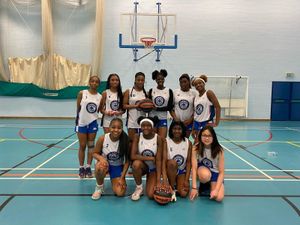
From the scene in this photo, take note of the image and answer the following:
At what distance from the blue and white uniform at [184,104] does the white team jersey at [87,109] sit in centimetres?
123

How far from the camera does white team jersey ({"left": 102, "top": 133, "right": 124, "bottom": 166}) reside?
3.68m

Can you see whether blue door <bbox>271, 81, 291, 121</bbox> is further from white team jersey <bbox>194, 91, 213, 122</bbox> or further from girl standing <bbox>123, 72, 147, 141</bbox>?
girl standing <bbox>123, 72, 147, 141</bbox>

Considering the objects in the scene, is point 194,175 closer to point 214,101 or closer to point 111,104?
point 214,101

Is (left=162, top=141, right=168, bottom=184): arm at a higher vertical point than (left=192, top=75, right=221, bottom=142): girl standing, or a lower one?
lower

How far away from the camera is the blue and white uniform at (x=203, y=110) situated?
4.25 m

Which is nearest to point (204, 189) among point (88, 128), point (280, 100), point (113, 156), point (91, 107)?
point (113, 156)

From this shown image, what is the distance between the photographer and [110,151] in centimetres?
368

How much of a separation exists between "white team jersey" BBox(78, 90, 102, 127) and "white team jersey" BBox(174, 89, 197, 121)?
1.23 metres

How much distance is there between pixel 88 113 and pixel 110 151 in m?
0.86

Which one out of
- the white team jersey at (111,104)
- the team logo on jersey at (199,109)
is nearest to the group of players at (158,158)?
the white team jersey at (111,104)

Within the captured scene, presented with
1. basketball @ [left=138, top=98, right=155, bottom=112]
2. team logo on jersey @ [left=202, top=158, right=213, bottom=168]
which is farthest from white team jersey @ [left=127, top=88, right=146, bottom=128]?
team logo on jersey @ [left=202, top=158, right=213, bottom=168]

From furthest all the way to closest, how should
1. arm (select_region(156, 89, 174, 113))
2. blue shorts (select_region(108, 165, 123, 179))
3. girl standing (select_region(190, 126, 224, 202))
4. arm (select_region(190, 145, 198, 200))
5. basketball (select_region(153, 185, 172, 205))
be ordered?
arm (select_region(156, 89, 174, 113)) < blue shorts (select_region(108, 165, 123, 179)) < girl standing (select_region(190, 126, 224, 202)) < arm (select_region(190, 145, 198, 200)) < basketball (select_region(153, 185, 172, 205))

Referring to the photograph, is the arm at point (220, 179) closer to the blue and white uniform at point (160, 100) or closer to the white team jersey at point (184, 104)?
the white team jersey at point (184, 104)

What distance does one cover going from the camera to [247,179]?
435 cm
